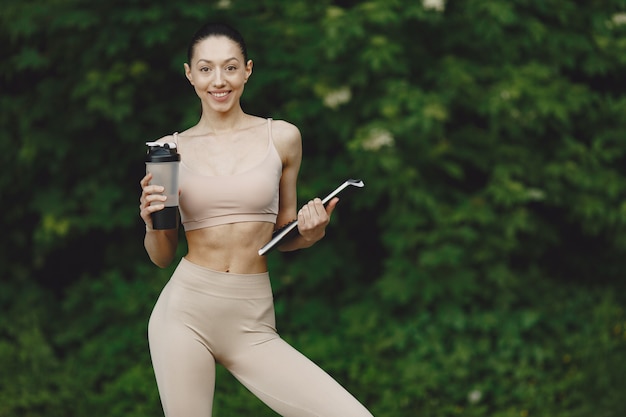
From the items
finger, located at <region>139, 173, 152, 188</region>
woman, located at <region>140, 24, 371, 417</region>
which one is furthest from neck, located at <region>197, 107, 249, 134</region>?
finger, located at <region>139, 173, 152, 188</region>

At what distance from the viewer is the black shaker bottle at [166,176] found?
101 inches

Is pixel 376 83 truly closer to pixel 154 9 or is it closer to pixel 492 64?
pixel 492 64

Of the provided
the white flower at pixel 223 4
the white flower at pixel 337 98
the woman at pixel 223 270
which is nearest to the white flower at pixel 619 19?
the white flower at pixel 337 98

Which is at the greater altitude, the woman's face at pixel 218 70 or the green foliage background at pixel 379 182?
the woman's face at pixel 218 70

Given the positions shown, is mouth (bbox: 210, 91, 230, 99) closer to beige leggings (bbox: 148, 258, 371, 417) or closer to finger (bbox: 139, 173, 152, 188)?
finger (bbox: 139, 173, 152, 188)

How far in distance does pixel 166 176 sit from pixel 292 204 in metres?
0.51

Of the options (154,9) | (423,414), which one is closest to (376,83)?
(154,9)

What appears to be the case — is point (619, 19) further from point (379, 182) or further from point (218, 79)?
point (218, 79)

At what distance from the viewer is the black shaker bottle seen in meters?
2.57

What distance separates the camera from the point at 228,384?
18.4ft

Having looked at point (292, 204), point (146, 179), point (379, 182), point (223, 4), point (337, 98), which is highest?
point (146, 179)

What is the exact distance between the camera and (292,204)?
2.96m

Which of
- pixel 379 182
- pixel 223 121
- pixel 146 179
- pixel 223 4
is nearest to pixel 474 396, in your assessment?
pixel 379 182

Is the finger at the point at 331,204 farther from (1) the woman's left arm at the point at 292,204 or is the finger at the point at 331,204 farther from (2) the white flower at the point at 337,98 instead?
(2) the white flower at the point at 337,98
